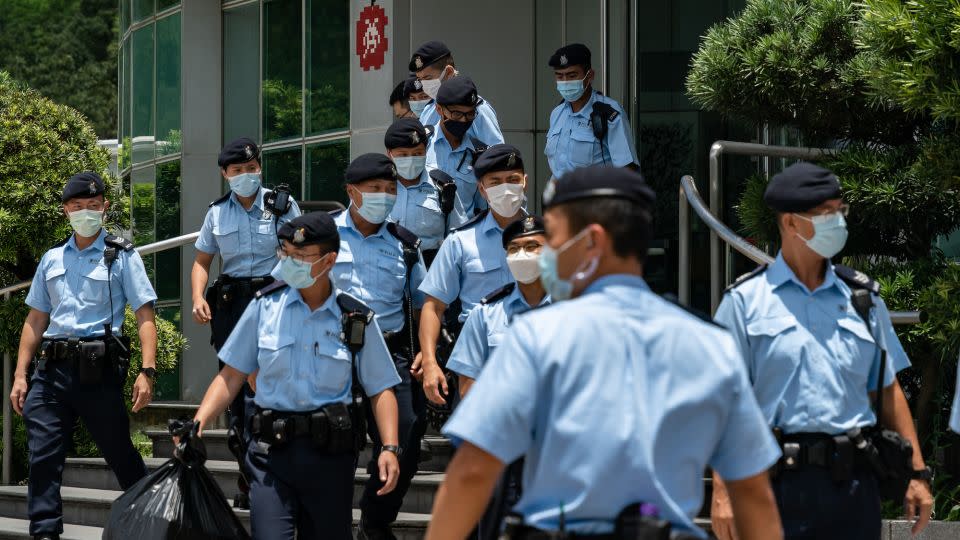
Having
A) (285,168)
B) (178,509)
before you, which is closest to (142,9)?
(285,168)

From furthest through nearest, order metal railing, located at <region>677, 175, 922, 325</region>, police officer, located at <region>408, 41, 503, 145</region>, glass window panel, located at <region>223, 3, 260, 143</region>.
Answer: glass window panel, located at <region>223, 3, 260, 143</region> < police officer, located at <region>408, 41, 503, 145</region> < metal railing, located at <region>677, 175, 922, 325</region>

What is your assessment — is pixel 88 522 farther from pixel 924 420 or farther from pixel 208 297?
pixel 924 420

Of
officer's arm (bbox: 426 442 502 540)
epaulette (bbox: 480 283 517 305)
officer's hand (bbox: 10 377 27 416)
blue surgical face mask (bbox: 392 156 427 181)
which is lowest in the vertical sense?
officer's hand (bbox: 10 377 27 416)

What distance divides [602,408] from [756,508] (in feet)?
1.83

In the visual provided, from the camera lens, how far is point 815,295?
521 cm

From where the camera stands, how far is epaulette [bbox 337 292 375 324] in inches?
252

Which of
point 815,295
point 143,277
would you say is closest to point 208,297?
point 143,277

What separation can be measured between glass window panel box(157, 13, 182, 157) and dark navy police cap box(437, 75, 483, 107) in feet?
25.8

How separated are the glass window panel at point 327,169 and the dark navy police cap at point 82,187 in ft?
16.3

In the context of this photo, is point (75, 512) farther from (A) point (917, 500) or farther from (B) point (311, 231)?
(A) point (917, 500)

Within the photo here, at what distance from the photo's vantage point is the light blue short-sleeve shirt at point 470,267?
735 cm

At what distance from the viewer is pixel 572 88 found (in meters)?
9.05

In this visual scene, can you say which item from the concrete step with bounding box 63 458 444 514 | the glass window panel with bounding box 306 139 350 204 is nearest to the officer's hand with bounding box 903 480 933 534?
the concrete step with bounding box 63 458 444 514

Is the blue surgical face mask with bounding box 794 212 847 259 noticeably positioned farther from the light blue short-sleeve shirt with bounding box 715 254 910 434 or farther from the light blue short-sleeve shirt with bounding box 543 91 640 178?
the light blue short-sleeve shirt with bounding box 543 91 640 178
